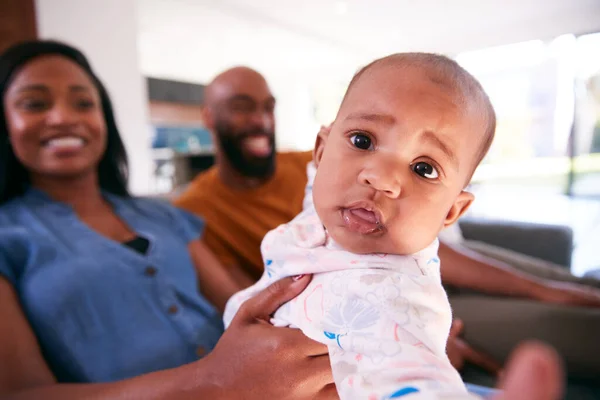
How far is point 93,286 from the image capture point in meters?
0.63

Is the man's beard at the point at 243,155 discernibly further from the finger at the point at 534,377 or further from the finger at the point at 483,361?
the finger at the point at 534,377

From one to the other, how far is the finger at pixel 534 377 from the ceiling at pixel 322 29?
25 centimetres

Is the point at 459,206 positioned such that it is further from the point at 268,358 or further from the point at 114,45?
the point at 114,45

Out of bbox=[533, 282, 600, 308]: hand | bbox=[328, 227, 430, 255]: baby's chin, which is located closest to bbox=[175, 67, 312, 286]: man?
bbox=[328, 227, 430, 255]: baby's chin

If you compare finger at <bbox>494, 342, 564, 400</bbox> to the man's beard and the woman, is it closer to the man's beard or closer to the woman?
the woman

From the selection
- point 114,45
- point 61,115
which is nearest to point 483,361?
point 61,115

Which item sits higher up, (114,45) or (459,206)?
(114,45)

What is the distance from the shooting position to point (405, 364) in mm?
302

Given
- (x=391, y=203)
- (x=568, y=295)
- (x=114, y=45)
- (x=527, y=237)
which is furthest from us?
(x=114, y=45)

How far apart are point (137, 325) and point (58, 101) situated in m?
0.44

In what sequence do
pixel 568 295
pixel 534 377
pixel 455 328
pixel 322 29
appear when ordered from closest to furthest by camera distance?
pixel 534 377 < pixel 455 328 < pixel 568 295 < pixel 322 29

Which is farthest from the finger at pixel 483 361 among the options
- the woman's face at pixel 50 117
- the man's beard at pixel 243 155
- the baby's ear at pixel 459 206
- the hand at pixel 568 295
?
the woman's face at pixel 50 117

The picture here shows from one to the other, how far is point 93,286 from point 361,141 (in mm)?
511

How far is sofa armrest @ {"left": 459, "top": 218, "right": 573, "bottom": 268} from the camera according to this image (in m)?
1.32
